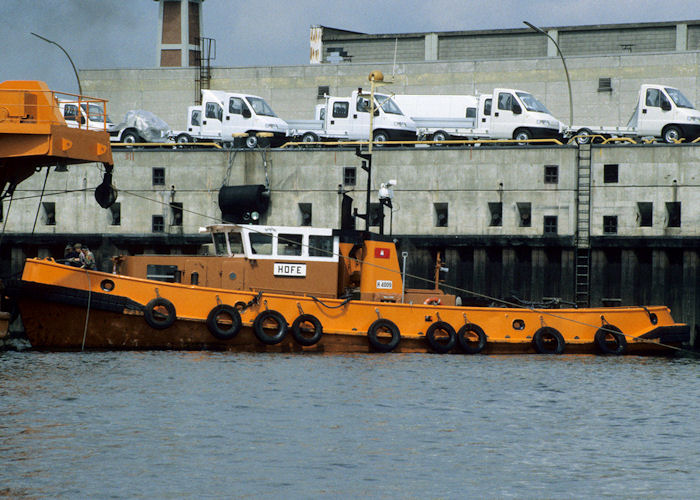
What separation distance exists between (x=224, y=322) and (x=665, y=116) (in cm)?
1892

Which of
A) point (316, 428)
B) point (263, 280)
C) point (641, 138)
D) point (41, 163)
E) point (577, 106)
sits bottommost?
point (316, 428)

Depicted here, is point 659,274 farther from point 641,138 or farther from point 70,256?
point 70,256

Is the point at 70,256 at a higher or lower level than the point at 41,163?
lower

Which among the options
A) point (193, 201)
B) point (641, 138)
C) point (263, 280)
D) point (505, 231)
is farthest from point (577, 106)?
point (263, 280)

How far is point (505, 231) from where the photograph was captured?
32.9 m

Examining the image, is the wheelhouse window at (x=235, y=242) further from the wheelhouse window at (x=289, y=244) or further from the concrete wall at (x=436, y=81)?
the concrete wall at (x=436, y=81)

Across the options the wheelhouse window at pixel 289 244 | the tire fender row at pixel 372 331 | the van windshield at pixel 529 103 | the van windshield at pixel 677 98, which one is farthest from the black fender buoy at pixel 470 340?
the van windshield at pixel 677 98

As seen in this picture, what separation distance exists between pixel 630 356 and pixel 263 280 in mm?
9446

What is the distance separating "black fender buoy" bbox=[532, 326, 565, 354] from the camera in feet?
83.6

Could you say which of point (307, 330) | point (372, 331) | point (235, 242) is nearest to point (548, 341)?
point (372, 331)

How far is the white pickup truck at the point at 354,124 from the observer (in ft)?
124

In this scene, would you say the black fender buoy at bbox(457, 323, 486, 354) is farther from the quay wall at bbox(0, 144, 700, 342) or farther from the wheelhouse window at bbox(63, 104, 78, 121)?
the wheelhouse window at bbox(63, 104, 78, 121)

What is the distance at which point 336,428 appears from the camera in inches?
640

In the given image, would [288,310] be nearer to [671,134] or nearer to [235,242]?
[235,242]
